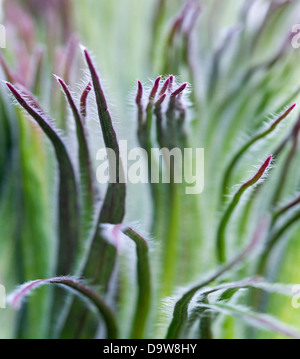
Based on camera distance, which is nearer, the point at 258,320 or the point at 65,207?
the point at 258,320

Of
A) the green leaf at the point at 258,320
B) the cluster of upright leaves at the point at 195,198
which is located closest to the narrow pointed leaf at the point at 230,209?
the cluster of upright leaves at the point at 195,198

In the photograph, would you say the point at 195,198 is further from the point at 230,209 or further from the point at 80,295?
the point at 80,295

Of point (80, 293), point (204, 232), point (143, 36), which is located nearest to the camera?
point (80, 293)

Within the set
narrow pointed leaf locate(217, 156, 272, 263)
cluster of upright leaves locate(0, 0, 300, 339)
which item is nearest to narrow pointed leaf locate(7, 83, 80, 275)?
cluster of upright leaves locate(0, 0, 300, 339)

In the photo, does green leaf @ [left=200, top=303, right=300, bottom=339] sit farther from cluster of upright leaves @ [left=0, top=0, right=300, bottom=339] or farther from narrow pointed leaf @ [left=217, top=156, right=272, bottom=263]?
narrow pointed leaf @ [left=217, top=156, right=272, bottom=263]

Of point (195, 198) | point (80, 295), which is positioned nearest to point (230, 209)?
point (195, 198)

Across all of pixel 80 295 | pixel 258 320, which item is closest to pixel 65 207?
pixel 80 295

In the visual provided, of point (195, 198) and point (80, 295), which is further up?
point (195, 198)
